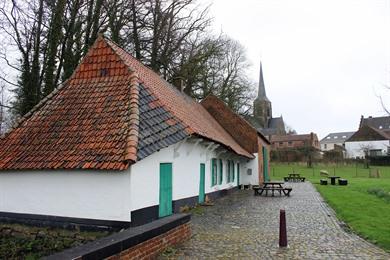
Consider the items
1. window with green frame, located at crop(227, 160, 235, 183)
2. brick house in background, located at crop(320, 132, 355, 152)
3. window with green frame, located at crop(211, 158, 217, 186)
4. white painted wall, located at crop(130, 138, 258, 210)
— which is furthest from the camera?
brick house in background, located at crop(320, 132, 355, 152)

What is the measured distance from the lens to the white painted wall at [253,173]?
90.8 ft

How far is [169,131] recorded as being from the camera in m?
11.2

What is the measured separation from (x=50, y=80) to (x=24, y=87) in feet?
3.90

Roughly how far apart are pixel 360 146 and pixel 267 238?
68578mm

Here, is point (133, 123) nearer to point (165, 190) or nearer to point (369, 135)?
point (165, 190)

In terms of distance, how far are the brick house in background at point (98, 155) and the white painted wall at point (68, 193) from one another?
0.02 m

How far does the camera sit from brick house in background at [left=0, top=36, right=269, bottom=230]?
973 cm

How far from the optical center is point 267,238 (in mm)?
9391

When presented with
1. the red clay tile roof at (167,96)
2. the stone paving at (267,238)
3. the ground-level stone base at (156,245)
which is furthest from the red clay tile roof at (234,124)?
the ground-level stone base at (156,245)

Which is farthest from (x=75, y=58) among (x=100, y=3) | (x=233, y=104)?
(x=233, y=104)

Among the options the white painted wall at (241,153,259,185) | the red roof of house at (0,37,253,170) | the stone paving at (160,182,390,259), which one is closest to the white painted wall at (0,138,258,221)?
the red roof of house at (0,37,253,170)

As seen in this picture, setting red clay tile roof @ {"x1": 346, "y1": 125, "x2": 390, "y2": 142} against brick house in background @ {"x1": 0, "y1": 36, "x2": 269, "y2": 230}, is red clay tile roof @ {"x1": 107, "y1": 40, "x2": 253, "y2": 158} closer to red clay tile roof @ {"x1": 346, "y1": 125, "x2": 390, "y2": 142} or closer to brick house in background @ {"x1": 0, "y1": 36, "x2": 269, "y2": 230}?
brick house in background @ {"x1": 0, "y1": 36, "x2": 269, "y2": 230}

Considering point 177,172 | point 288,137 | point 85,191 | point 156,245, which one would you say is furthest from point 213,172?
point 288,137

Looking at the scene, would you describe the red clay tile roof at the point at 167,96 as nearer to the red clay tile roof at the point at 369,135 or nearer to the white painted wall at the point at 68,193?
the white painted wall at the point at 68,193
